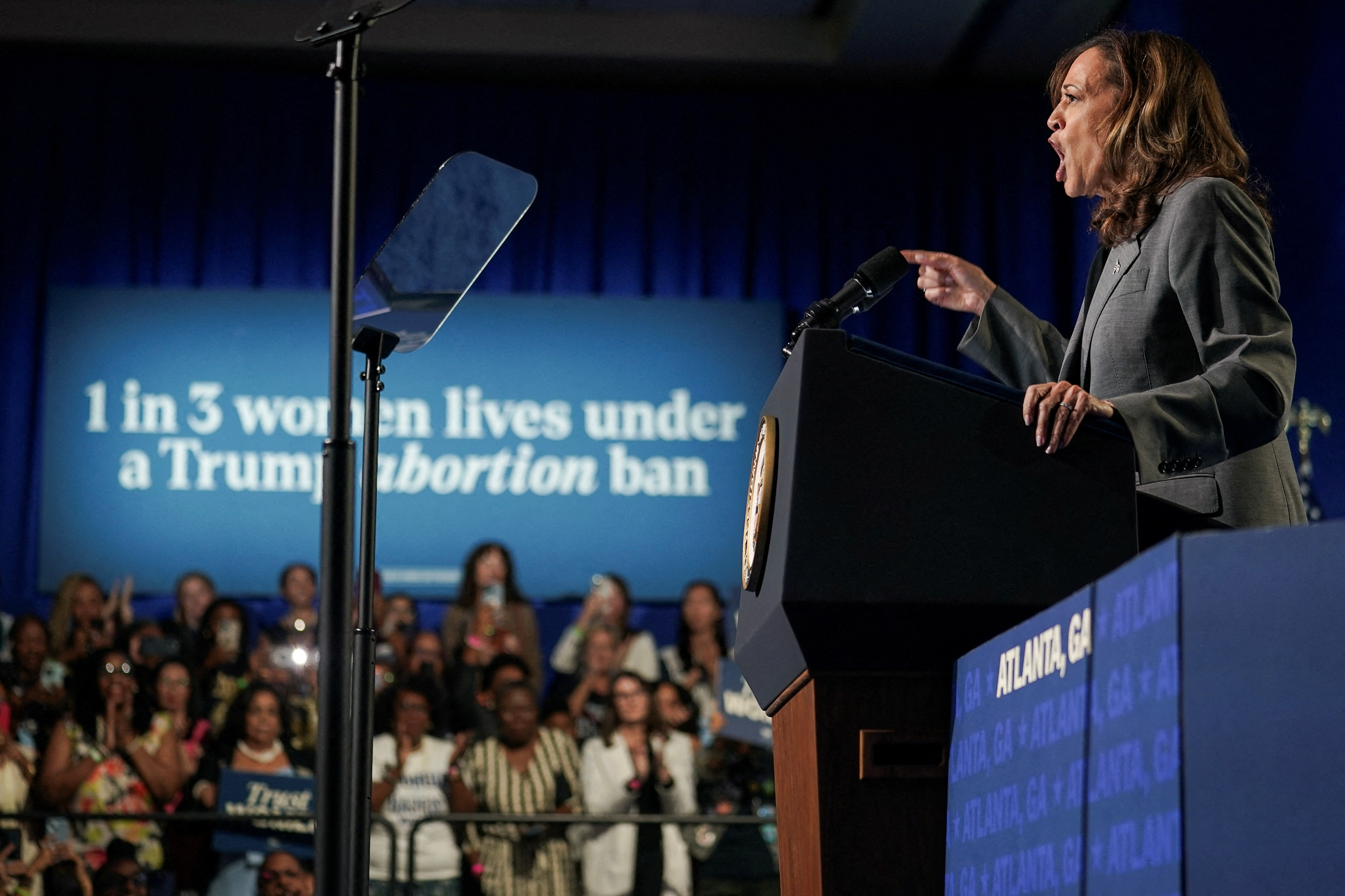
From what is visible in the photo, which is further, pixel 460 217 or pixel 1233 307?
pixel 460 217

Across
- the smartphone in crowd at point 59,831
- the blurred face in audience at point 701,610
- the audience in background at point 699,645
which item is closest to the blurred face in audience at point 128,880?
the smartphone in crowd at point 59,831

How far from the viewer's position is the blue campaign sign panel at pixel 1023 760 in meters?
0.90

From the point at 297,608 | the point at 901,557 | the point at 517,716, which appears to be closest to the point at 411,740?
the point at 517,716

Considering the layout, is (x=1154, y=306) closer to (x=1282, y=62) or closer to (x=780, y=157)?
(x=1282, y=62)

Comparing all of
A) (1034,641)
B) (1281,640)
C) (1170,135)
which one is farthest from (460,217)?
(1281,640)

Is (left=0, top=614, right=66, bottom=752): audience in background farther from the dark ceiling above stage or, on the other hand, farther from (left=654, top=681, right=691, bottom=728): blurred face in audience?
the dark ceiling above stage

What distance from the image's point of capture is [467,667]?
248 inches

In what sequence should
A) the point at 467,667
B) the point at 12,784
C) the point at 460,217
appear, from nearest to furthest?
1. the point at 460,217
2. the point at 12,784
3. the point at 467,667

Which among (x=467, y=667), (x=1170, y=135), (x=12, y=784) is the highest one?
(x=1170, y=135)

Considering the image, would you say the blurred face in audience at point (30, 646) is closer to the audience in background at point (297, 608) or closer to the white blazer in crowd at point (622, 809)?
the audience in background at point (297, 608)

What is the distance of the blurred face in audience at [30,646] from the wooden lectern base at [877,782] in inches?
224

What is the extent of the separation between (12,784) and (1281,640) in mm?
5615

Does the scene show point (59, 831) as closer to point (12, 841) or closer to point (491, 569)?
point (12, 841)

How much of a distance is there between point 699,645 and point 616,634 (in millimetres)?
385
